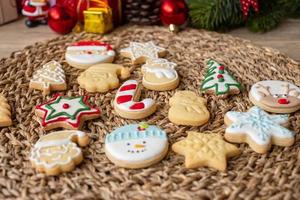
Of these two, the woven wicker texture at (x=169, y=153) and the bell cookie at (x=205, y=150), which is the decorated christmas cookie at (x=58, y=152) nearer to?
the woven wicker texture at (x=169, y=153)

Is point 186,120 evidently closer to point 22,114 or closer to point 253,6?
point 22,114

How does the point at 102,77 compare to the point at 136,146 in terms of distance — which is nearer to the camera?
the point at 136,146

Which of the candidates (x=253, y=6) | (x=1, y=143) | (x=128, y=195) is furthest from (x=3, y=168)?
(x=253, y=6)

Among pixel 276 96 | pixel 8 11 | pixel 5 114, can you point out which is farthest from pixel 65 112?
pixel 8 11

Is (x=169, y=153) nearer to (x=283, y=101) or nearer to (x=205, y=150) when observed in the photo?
(x=205, y=150)

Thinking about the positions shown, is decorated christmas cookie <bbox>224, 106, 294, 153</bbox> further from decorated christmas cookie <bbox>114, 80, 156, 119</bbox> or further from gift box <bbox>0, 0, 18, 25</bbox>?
gift box <bbox>0, 0, 18, 25</bbox>

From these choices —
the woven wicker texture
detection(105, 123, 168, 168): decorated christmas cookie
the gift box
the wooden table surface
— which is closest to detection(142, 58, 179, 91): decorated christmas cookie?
the woven wicker texture
